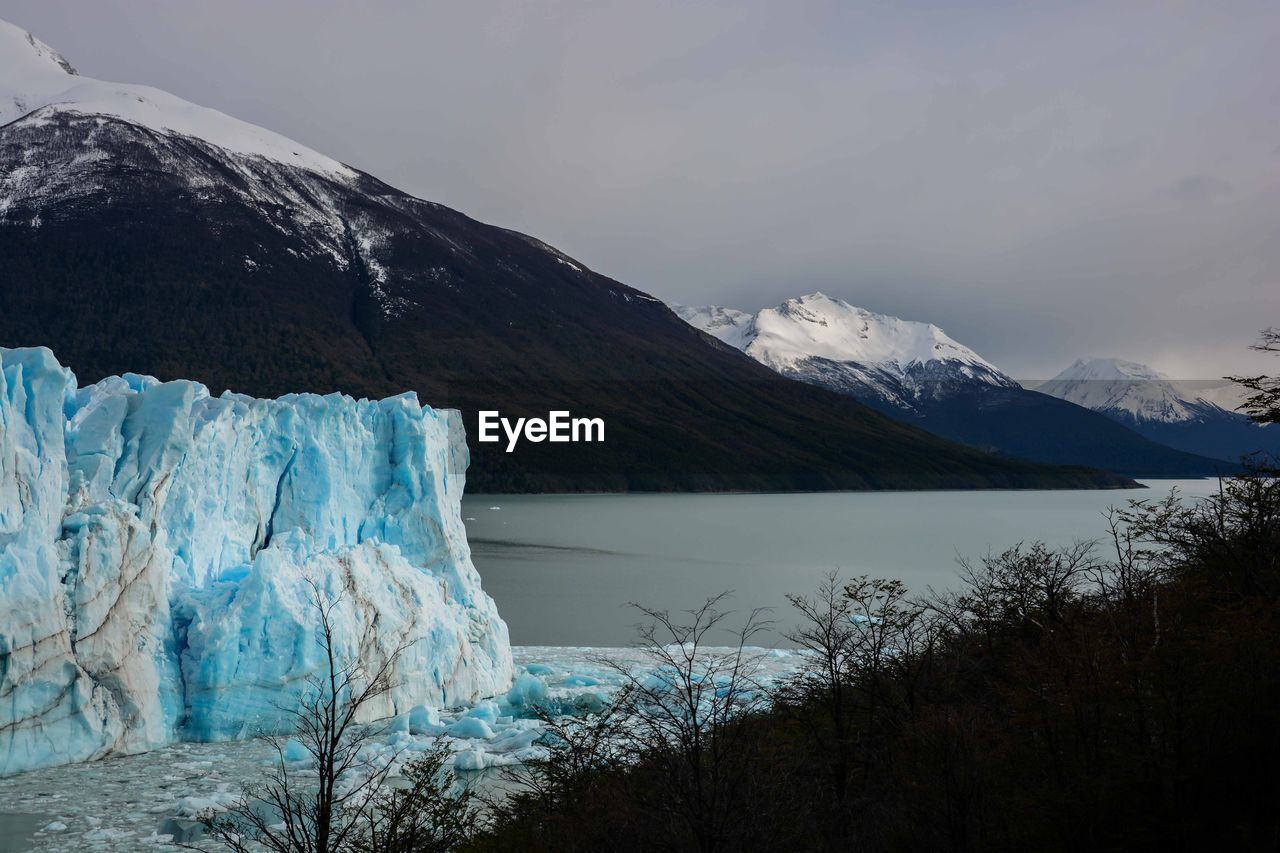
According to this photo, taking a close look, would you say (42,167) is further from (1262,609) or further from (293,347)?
(1262,609)

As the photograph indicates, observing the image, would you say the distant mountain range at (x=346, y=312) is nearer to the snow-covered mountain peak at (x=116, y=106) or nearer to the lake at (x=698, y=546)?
the snow-covered mountain peak at (x=116, y=106)

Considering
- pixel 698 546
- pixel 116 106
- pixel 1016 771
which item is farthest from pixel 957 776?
pixel 116 106

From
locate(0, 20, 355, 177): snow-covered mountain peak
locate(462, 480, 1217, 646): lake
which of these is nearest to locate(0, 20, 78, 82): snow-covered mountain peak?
locate(0, 20, 355, 177): snow-covered mountain peak

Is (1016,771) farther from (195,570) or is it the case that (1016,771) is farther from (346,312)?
(346,312)

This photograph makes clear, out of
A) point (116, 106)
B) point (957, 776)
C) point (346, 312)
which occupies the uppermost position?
point (116, 106)

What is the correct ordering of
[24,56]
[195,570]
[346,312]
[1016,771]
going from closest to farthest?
[1016,771] < [195,570] < [346,312] < [24,56]

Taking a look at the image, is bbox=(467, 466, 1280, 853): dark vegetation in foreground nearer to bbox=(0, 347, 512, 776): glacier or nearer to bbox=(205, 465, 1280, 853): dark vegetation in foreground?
bbox=(205, 465, 1280, 853): dark vegetation in foreground

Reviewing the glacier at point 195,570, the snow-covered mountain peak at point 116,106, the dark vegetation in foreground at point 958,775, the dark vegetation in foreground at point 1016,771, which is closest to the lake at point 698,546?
the glacier at point 195,570
